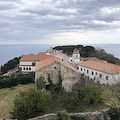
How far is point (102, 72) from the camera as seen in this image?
29891 mm

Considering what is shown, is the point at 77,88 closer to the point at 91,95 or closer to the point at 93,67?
the point at 91,95

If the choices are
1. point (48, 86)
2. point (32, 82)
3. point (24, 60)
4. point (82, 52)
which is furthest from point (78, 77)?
point (82, 52)

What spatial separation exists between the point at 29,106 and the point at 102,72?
849 inches

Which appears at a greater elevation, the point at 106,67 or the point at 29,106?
the point at 106,67

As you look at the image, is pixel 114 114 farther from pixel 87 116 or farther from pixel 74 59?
pixel 74 59

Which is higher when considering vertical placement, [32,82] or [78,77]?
[78,77]

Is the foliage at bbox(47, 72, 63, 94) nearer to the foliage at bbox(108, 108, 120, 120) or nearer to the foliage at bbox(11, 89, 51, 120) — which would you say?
the foliage at bbox(11, 89, 51, 120)

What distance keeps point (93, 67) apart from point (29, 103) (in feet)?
76.3

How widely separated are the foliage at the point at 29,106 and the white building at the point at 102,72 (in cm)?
1700

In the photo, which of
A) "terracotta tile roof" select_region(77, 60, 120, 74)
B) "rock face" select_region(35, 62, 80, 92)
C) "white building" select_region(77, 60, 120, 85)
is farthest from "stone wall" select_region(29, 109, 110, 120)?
"terracotta tile roof" select_region(77, 60, 120, 74)

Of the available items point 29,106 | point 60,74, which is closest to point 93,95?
point 60,74

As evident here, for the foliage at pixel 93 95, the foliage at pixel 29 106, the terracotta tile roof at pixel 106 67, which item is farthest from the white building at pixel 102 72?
the foliage at pixel 29 106

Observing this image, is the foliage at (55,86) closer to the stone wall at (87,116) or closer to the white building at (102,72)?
the stone wall at (87,116)

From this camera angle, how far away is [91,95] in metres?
16.1
